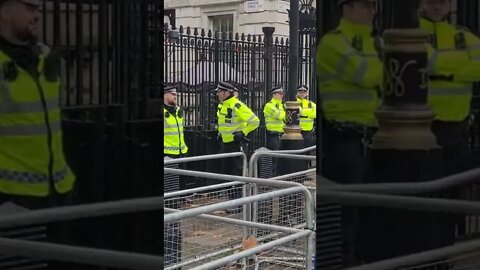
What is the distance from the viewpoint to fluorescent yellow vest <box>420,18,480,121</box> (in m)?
1.75

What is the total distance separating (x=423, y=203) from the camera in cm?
182

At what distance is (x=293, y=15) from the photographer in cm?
1097

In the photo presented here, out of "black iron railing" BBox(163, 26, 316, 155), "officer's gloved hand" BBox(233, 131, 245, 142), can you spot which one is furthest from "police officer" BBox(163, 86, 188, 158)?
"officer's gloved hand" BBox(233, 131, 245, 142)

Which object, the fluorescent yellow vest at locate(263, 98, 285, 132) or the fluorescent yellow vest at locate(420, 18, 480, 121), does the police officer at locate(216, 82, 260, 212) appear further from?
the fluorescent yellow vest at locate(420, 18, 480, 121)

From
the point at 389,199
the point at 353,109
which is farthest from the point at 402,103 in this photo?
the point at 389,199

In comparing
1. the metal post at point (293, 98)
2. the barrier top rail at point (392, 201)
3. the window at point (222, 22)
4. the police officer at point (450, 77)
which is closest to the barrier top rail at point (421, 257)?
the barrier top rail at point (392, 201)

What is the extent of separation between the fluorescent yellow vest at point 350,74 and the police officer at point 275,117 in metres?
10.2

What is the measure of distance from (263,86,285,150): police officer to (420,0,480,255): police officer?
10.1 meters

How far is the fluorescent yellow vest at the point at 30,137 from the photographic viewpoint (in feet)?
4.30

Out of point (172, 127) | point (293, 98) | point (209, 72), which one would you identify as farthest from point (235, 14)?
point (172, 127)

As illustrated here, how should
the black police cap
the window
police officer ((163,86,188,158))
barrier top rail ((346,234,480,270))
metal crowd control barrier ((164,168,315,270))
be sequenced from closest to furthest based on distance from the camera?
barrier top rail ((346,234,480,270))
metal crowd control barrier ((164,168,315,270))
police officer ((163,86,188,158))
the black police cap
the window

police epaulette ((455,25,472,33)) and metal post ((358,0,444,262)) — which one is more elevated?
police epaulette ((455,25,472,33))

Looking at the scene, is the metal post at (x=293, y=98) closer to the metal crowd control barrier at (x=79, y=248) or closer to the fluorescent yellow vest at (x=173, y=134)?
the fluorescent yellow vest at (x=173, y=134)

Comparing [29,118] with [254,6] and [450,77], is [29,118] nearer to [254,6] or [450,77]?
[450,77]
